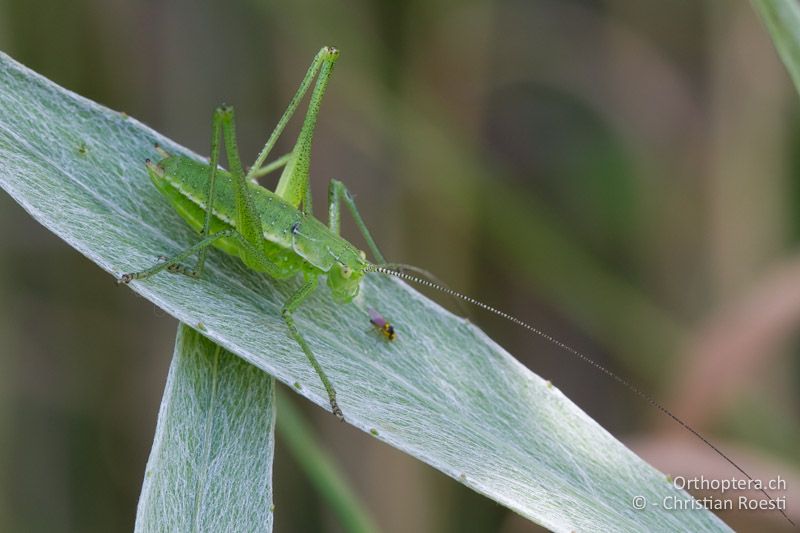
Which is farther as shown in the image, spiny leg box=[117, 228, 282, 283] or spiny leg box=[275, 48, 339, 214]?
spiny leg box=[275, 48, 339, 214]

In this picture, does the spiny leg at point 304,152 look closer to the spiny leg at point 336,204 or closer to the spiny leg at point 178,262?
the spiny leg at point 336,204

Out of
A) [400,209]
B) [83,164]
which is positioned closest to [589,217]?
[400,209]

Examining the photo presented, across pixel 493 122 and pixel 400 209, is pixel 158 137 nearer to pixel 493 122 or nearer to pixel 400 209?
pixel 400 209

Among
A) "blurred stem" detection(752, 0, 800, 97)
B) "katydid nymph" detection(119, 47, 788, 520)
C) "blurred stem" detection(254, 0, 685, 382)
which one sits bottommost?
"katydid nymph" detection(119, 47, 788, 520)

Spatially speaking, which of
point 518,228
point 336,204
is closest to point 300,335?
point 336,204

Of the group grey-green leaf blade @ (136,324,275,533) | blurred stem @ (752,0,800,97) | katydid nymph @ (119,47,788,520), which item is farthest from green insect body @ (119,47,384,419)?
blurred stem @ (752,0,800,97)

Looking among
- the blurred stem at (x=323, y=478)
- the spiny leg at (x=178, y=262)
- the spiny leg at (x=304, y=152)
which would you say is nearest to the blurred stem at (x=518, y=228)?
the spiny leg at (x=304, y=152)

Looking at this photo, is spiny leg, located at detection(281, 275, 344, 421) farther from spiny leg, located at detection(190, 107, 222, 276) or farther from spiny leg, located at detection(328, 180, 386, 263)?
spiny leg, located at detection(328, 180, 386, 263)

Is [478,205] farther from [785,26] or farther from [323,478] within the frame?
[785,26]
